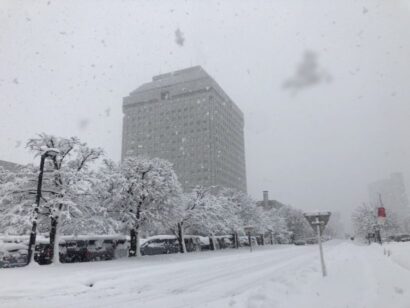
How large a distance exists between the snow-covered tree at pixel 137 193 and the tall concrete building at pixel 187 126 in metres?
127

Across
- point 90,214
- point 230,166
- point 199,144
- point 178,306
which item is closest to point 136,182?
point 90,214

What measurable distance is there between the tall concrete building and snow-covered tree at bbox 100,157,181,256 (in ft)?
418

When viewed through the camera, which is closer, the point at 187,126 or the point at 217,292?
the point at 217,292

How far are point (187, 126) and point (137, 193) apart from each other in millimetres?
144352

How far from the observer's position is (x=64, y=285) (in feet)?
43.6

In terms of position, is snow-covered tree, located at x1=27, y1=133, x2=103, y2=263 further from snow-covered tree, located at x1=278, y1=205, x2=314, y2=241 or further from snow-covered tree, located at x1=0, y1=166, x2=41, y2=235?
snow-covered tree, located at x1=278, y1=205, x2=314, y2=241

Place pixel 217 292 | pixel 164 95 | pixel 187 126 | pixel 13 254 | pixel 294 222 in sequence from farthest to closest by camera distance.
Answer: pixel 164 95, pixel 187 126, pixel 294 222, pixel 13 254, pixel 217 292

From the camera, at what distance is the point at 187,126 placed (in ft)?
581

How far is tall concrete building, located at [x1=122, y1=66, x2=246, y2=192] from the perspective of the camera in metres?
169

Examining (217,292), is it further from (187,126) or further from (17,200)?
(187,126)

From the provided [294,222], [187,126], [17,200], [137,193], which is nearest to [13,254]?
[17,200]

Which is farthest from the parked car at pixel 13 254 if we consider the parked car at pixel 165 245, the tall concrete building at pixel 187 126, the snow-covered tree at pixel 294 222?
the tall concrete building at pixel 187 126

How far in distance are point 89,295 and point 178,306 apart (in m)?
3.43

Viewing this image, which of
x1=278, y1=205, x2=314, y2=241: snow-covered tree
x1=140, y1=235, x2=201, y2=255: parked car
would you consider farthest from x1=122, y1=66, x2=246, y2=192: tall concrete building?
x1=140, y1=235, x2=201, y2=255: parked car
